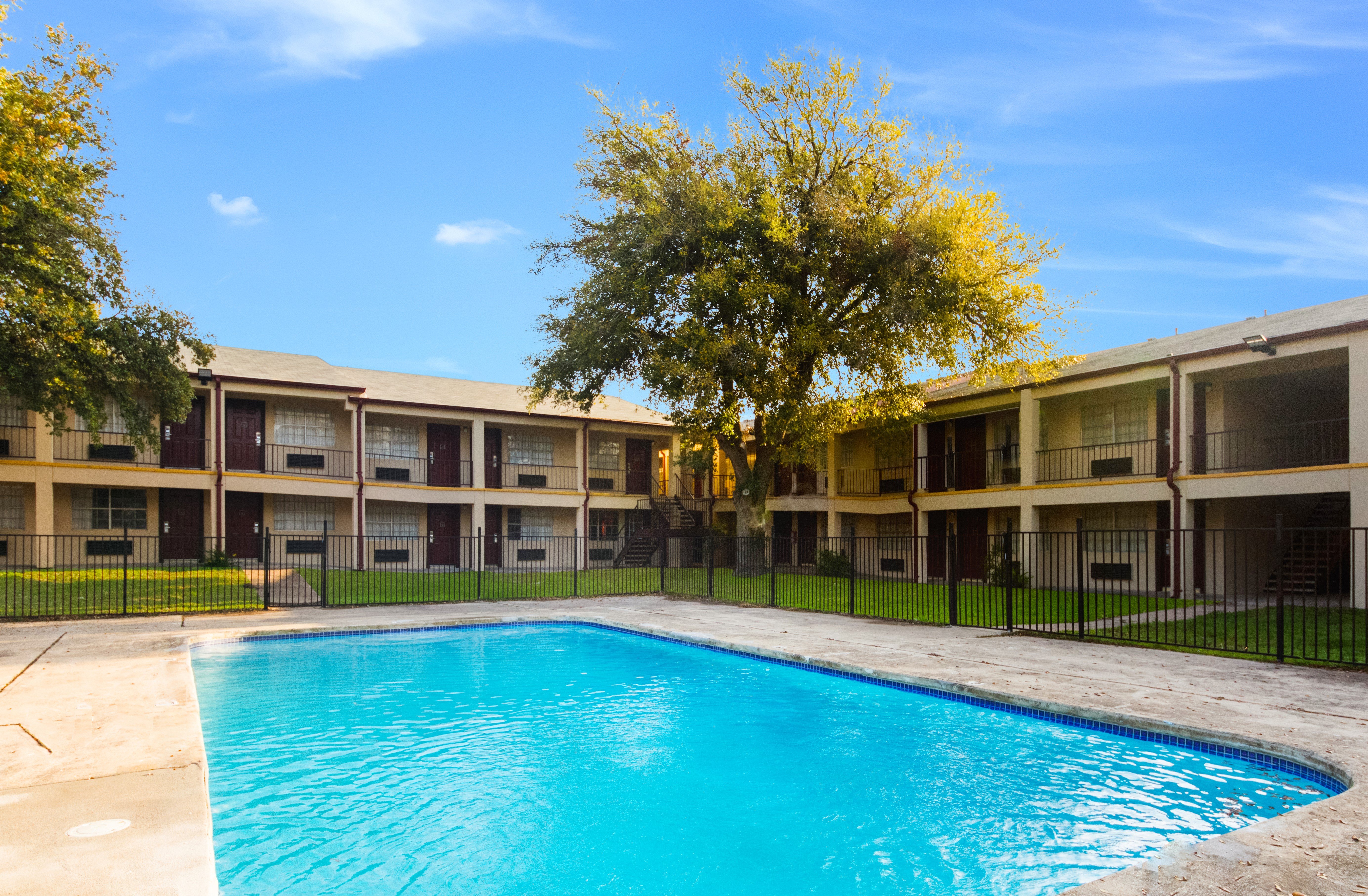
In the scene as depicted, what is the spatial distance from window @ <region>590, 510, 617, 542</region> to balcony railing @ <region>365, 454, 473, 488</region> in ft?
18.0

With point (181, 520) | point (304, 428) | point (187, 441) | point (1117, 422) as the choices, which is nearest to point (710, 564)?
point (1117, 422)

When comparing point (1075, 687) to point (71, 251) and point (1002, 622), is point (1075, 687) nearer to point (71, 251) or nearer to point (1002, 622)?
point (1002, 622)

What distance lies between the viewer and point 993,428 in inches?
991

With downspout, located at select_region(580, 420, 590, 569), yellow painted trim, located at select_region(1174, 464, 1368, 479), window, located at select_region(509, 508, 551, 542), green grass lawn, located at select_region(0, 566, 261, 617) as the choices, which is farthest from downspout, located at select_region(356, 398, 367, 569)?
yellow painted trim, located at select_region(1174, 464, 1368, 479)

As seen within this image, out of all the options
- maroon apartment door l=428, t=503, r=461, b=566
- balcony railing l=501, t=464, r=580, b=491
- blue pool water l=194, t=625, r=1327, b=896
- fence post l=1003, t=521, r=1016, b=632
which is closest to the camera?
blue pool water l=194, t=625, r=1327, b=896

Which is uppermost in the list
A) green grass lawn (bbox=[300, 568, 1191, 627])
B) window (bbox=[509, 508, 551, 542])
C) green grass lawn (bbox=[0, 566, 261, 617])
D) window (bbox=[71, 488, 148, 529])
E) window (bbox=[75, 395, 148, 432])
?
window (bbox=[75, 395, 148, 432])

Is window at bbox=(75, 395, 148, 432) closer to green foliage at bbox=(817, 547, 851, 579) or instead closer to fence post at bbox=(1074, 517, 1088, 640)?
green foliage at bbox=(817, 547, 851, 579)

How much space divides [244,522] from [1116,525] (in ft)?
85.3

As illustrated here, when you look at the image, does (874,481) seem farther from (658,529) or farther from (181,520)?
(181,520)

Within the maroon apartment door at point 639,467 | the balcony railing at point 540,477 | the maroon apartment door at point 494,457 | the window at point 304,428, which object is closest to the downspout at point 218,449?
the window at point 304,428

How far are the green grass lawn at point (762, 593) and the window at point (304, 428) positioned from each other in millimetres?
5443

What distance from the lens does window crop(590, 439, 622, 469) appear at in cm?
3309

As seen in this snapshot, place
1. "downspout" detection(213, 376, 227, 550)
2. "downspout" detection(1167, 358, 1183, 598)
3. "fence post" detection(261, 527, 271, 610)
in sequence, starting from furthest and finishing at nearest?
1. "downspout" detection(213, 376, 227, 550)
2. "downspout" detection(1167, 358, 1183, 598)
3. "fence post" detection(261, 527, 271, 610)

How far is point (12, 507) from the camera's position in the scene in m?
23.8
